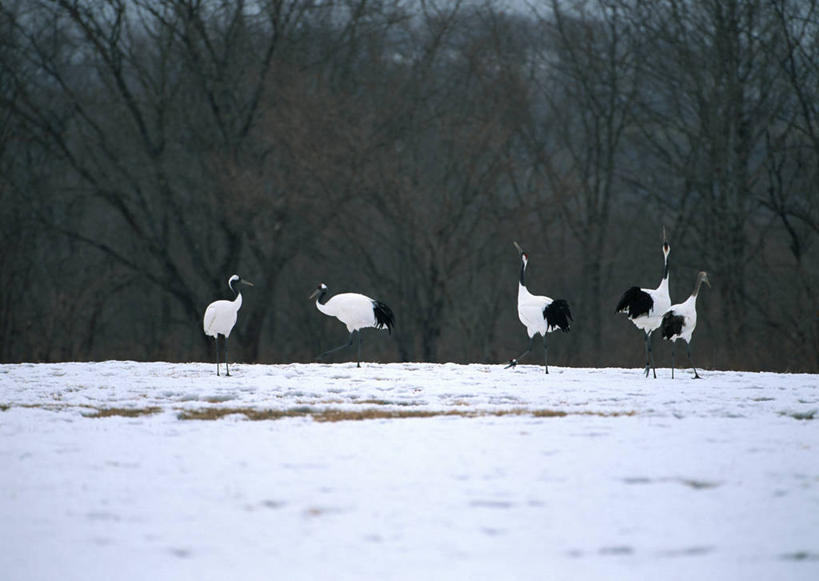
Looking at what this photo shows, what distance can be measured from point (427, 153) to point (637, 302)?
14.9 meters

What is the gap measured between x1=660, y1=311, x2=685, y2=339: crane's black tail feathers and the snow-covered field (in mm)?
3168

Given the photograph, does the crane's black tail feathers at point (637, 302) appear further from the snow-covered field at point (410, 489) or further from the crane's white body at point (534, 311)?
the snow-covered field at point (410, 489)

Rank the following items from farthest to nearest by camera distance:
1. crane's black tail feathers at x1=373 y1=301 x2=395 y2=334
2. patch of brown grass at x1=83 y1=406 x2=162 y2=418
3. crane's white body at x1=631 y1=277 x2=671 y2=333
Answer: crane's black tail feathers at x1=373 y1=301 x2=395 y2=334 → crane's white body at x1=631 y1=277 x2=671 y2=333 → patch of brown grass at x1=83 y1=406 x2=162 y2=418

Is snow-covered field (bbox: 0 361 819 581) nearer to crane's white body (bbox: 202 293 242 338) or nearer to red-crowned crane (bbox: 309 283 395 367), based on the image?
crane's white body (bbox: 202 293 242 338)

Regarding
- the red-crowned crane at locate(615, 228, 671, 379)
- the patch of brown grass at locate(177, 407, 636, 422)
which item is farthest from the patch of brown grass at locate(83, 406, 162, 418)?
the red-crowned crane at locate(615, 228, 671, 379)

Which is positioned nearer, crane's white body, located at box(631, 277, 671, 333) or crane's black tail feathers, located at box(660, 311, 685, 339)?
crane's black tail feathers, located at box(660, 311, 685, 339)

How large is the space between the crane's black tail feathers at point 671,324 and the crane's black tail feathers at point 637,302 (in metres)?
0.29

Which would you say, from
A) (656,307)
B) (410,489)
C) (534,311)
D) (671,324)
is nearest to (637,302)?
(656,307)

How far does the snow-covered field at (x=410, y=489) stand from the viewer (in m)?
5.37

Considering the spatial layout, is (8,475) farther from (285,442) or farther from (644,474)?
(644,474)

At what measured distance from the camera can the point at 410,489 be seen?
22.3ft

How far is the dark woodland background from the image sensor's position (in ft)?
85.8

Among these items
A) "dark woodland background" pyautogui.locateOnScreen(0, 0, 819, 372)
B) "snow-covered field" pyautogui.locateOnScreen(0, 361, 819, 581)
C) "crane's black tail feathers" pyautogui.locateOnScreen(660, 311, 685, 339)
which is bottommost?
"snow-covered field" pyautogui.locateOnScreen(0, 361, 819, 581)

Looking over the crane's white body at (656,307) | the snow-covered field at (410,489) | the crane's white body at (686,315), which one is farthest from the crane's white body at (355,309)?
the snow-covered field at (410,489)
